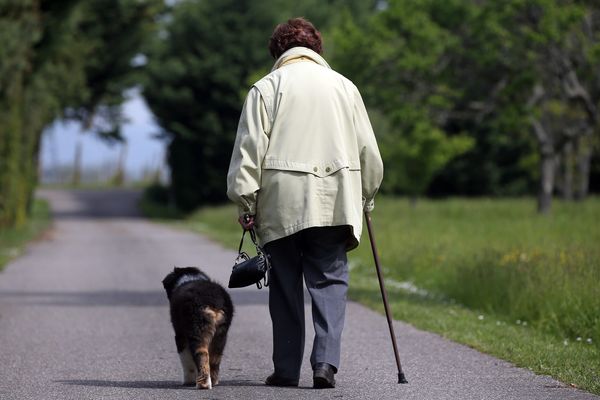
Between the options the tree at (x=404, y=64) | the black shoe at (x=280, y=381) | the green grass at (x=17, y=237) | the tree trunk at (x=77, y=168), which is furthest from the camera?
the tree trunk at (x=77, y=168)

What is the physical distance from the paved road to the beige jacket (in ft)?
3.29

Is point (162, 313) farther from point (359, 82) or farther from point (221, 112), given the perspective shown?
point (221, 112)

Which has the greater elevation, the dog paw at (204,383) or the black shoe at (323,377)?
the black shoe at (323,377)

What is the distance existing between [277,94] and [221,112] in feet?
142

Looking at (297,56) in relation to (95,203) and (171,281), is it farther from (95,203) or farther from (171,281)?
(95,203)

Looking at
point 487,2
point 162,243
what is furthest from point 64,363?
point 487,2

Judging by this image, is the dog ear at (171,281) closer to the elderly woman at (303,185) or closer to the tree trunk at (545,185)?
the elderly woman at (303,185)

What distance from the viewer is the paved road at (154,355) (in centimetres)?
631

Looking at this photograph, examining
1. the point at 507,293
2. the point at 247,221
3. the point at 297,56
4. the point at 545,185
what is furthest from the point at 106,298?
the point at 545,185

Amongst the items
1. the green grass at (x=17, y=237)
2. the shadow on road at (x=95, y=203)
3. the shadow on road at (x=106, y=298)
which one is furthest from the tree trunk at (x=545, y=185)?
the shadow on road at (x=95, y=203)

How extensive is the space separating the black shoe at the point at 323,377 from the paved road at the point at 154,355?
0.06 m

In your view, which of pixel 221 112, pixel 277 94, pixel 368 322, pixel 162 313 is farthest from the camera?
pixel 221 112

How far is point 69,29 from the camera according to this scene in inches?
1284

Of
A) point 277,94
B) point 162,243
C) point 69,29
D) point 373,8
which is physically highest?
point 373,8
